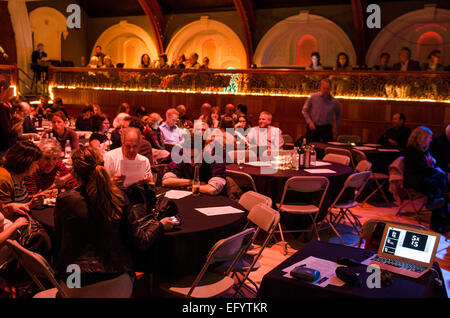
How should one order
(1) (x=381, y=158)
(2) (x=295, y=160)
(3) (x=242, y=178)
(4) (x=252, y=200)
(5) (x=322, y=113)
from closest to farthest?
(4) (x=252, y=200) < (3) (x=242, y=178) < (2) (x=295, y=160) < (1) (x=381, y=158) < (5) (x=322, y=113)

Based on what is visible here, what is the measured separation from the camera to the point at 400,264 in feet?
8.29

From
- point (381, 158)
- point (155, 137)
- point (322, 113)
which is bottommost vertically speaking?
point (381, 158)

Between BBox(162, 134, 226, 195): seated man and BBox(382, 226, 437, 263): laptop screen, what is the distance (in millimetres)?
1965

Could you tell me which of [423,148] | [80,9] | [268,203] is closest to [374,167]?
[423,148]

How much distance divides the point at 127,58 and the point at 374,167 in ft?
39.3

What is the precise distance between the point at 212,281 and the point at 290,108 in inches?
Answer: 331

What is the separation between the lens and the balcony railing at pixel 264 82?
932cm

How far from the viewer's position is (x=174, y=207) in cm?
326

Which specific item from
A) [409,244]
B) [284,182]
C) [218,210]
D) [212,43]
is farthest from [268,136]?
[212,43]

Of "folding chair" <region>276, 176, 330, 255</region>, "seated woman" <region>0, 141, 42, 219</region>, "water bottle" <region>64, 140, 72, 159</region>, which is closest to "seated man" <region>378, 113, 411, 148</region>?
"folding chair" <region>276, 176, 330, 255</region>

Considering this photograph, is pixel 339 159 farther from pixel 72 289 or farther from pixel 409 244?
pixel 72 289

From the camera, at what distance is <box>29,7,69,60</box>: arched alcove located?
1685 centimetres

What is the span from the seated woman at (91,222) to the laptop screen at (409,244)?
5.24 ft

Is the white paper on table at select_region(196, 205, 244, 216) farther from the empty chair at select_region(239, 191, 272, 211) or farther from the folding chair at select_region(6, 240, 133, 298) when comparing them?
the folding chair at select_region(6, 240, 133, 298)
